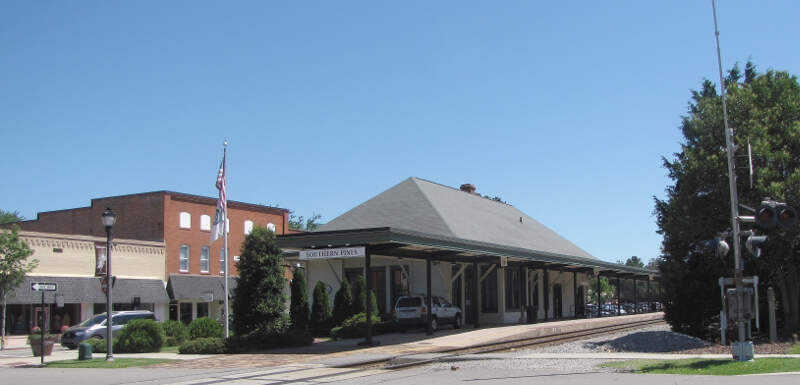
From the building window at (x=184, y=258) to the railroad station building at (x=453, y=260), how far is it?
13.5 meters

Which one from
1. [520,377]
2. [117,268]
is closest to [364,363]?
[520,377]

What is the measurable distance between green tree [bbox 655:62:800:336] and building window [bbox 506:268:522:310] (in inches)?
550

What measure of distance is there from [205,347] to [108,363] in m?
3.65

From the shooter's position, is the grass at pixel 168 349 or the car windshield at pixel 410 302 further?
the car windshield at pixel 410 302

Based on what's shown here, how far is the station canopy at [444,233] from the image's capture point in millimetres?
26000

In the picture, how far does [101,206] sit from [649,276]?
129 ft

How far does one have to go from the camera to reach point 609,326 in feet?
122

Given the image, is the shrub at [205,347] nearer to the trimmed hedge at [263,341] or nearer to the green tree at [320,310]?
the trimmed hedge at [263,341]

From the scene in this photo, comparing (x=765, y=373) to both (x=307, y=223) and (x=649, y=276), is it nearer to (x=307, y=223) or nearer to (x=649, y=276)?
(x=649, y=276)

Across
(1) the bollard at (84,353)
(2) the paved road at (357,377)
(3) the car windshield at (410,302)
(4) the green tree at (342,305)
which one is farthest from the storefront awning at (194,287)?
(2) the paved road at (357,377)

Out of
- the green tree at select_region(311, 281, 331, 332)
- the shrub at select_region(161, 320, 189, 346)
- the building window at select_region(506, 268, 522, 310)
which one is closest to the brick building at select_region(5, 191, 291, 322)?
the green tree at select_region(311, 281, 331, 332)

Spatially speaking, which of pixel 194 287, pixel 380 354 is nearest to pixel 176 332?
pixel 380 354

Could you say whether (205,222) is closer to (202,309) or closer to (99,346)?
(202,309)

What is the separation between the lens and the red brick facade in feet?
156
